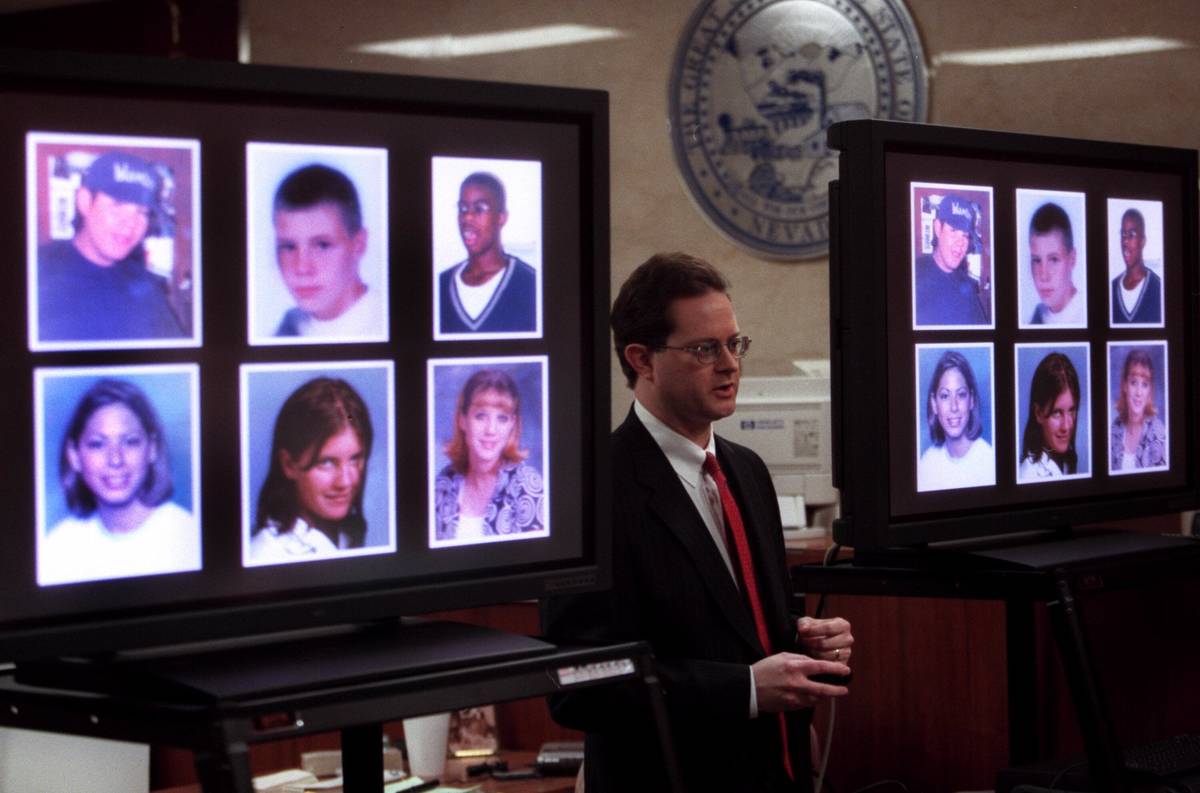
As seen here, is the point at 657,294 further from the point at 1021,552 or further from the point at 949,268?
the point at 1021,552

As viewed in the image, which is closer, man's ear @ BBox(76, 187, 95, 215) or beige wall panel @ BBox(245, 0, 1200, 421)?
man's ear @ BBox(76, 187, 95, 215)

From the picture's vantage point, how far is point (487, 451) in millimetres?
1568

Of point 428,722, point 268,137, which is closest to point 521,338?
point 268,137

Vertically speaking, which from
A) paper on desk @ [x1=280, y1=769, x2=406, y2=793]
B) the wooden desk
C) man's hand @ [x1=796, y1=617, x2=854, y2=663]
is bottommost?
paper on desk @ [x1=280, y1=769, x2=406, y2=793]

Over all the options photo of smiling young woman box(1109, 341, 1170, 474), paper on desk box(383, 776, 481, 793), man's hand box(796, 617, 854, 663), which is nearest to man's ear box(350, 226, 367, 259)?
man's hand box(796, 617, 854, 663)

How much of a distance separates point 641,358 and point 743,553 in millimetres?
330

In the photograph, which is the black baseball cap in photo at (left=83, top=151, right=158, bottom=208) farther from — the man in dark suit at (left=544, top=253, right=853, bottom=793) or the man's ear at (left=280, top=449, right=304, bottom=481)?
the man in dark suit at (left=544, top=253, right=853, bottom=793)

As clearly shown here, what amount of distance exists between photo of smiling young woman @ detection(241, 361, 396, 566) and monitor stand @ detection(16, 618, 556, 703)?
0.10m

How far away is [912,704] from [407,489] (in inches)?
65.9

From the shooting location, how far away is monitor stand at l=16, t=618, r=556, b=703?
1.34 meters

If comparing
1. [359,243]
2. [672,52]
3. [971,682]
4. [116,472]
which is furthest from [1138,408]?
[672,52]

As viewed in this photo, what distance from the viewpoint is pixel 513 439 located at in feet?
5.20

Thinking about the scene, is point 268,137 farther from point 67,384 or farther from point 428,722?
point 428,722

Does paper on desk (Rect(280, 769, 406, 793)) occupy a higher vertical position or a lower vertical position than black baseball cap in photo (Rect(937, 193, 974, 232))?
lower
